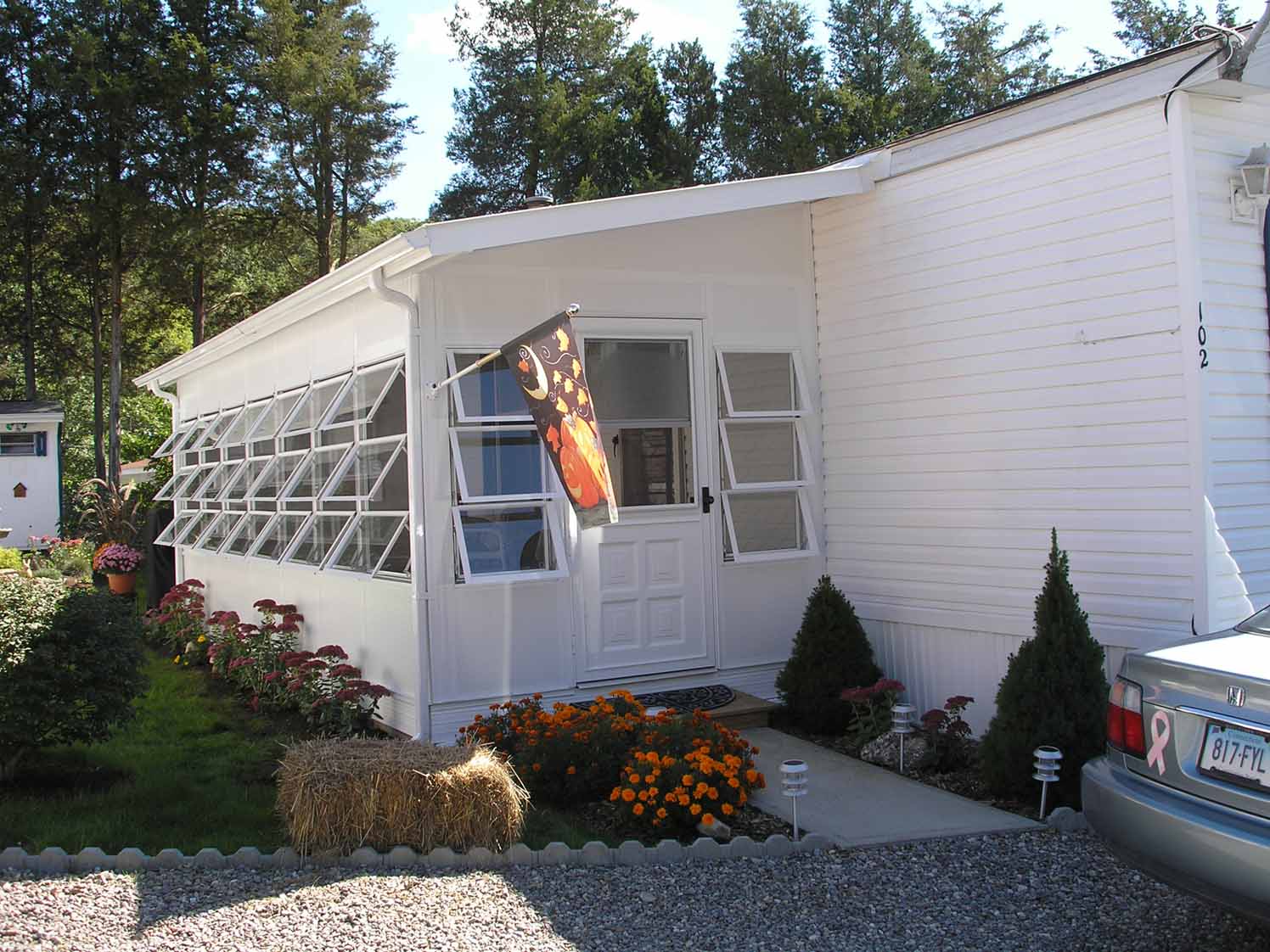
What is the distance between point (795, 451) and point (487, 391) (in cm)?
205

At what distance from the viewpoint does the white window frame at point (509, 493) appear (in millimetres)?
6312

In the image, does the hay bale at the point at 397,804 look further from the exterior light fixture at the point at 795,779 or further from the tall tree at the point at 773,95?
the tall tree at the point at 773,95

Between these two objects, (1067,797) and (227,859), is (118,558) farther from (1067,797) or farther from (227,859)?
(1067,797)

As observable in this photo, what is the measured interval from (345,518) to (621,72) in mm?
19382

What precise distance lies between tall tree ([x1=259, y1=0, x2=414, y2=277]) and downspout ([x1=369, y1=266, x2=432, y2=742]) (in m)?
17.8

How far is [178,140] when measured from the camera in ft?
69.9

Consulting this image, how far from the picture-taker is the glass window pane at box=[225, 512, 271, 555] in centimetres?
923

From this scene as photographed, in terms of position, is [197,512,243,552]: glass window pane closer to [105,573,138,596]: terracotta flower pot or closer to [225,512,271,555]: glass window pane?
[225,512,271,555]: glass window pane

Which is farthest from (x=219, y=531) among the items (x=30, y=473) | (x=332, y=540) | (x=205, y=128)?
(x=205, y=128)

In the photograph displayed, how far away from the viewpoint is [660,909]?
404 cm

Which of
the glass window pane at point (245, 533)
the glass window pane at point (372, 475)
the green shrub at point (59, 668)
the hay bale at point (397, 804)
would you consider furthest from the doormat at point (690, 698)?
the glass window pane at point (245, 533)

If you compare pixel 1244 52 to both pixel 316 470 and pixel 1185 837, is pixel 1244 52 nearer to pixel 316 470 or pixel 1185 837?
pixel 1185 837

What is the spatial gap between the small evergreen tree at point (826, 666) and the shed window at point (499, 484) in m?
1.49

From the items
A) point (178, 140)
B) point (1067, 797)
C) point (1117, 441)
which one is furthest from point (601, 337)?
point (178, 140)
